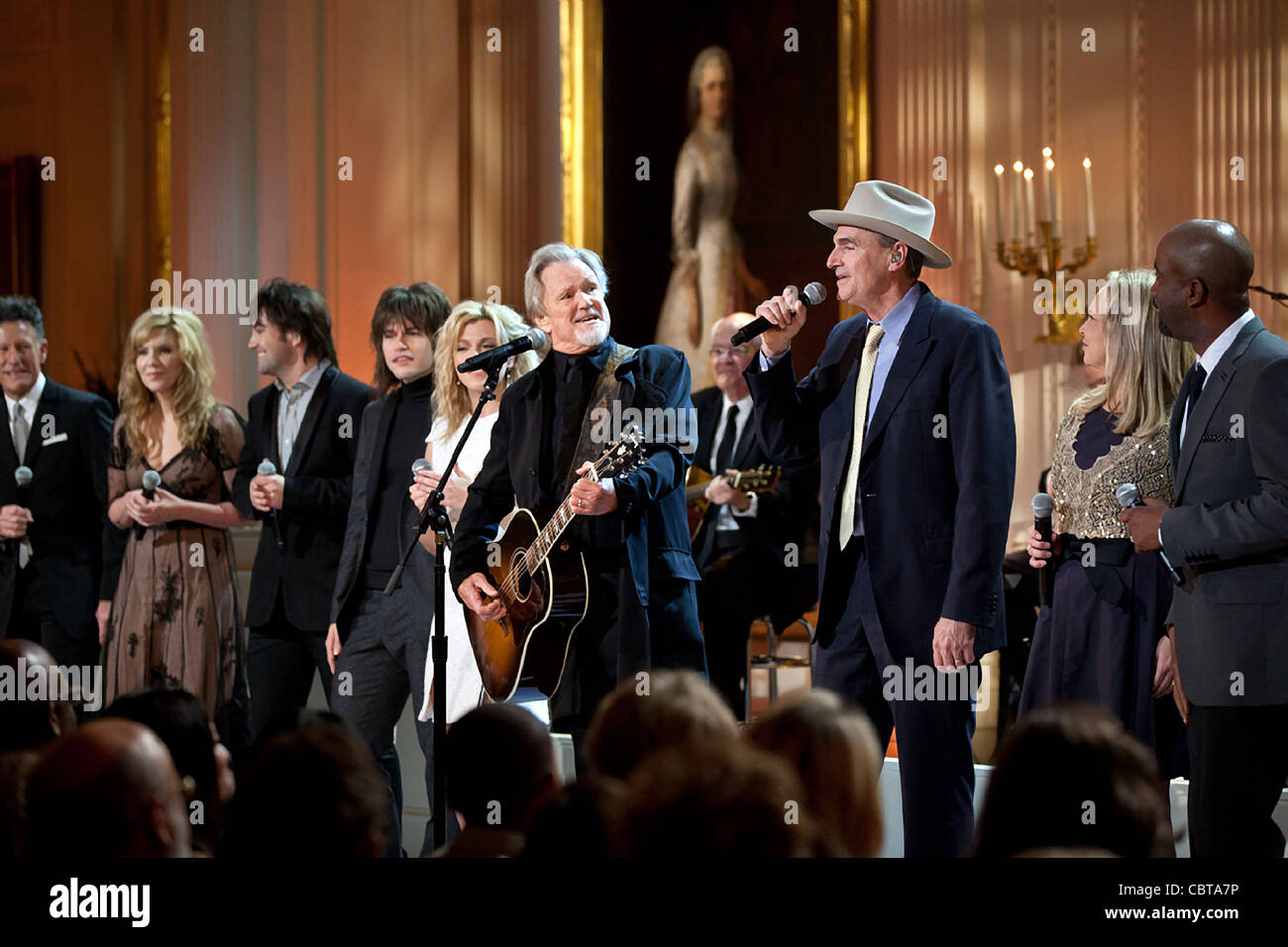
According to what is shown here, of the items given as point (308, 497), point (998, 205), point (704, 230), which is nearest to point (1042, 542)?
point (308, 497)

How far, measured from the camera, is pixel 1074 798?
1862mm

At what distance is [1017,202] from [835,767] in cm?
558

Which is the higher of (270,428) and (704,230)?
(704,230)

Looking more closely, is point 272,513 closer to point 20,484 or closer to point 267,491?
point 267,491

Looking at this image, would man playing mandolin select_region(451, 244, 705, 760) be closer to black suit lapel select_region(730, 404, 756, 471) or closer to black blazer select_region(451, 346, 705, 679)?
black blazer select_region(451, 346, 705, 679)

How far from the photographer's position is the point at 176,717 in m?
2.54

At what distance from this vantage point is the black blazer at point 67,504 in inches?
203

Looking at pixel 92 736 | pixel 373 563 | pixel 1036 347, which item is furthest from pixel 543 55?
pixel 92 736

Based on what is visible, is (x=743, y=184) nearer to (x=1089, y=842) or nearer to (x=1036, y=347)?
(x=1036, y=347)

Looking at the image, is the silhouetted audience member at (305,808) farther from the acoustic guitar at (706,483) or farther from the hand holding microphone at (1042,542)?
the acoustic guitar at (706,483)

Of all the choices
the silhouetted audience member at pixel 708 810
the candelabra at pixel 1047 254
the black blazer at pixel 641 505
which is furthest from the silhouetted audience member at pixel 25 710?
the candelabra at pixel 1047 254

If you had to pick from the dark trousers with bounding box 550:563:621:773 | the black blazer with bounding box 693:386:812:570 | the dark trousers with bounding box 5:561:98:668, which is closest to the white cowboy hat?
the dark trousers with bounding box 550:563:621:773

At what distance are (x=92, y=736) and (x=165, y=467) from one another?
2956 millimetres

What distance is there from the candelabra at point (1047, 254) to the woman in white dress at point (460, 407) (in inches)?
141
